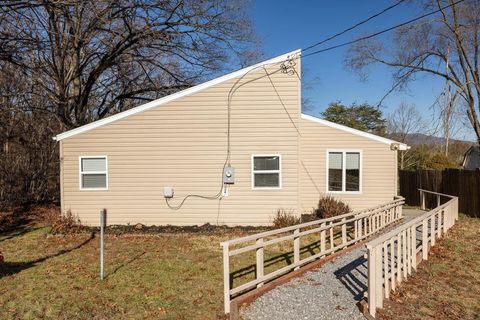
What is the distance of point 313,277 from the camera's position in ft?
20.7

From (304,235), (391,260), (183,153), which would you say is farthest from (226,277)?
(183,153)

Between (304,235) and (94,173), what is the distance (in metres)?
6.84

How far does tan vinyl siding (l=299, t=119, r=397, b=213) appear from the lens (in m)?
13.5

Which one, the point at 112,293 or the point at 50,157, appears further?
the point at 50,157

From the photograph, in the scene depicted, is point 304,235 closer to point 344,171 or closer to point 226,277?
point 226,277

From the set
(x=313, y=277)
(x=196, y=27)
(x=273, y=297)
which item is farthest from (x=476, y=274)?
(x=196, y=27)

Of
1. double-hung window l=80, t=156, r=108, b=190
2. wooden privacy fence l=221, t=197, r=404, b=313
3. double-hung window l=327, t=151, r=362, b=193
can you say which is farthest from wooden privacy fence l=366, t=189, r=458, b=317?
double-hung window l=80, t=156, r=108, b=190

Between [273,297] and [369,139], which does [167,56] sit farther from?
[273,297]

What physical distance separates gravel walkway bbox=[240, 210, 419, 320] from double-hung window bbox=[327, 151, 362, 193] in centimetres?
698

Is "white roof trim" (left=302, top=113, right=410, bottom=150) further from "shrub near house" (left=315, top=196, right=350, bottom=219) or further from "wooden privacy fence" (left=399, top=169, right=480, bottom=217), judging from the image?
"wooden privacy fence" (left=399, top=169, right=480, bottom=217)

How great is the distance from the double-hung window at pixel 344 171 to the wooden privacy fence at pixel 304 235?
68.7 inches

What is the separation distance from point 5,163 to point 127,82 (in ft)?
22.7

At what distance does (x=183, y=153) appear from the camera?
1134 cm

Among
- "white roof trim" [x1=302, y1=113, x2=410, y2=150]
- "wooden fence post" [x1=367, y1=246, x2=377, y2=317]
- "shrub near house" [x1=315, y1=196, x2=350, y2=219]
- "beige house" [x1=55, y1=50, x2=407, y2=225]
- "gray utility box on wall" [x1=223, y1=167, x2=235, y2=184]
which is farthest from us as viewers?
"white roof trim" [x1=302, y1=113, x2=410, y2=150]
